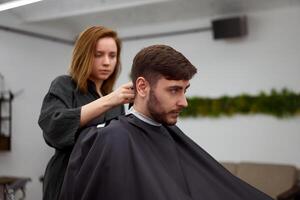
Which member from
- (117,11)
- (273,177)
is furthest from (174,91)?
(117,11)

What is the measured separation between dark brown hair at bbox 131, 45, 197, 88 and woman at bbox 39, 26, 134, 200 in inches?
3.8

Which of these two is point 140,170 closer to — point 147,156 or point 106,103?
point 147,156

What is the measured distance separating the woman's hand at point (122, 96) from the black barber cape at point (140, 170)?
0.24ft

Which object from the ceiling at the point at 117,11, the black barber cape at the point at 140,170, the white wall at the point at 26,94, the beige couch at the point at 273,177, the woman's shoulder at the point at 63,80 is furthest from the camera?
the white wall at the point at 26,94

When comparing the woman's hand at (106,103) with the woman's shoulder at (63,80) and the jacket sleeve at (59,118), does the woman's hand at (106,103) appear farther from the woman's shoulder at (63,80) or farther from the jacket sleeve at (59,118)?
the woman's shoulder at (63,80)

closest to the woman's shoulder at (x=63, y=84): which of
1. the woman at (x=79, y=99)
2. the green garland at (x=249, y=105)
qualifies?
the woman at (x=79, y=99)

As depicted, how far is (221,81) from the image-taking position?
15.1 ft

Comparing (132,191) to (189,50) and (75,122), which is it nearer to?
(75,122)

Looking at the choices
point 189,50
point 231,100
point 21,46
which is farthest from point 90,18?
point 231,100

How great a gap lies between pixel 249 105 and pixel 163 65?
3.43m

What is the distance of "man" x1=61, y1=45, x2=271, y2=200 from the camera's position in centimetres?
113

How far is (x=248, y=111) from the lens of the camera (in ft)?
14.5

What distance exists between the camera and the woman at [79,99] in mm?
Result: 1233

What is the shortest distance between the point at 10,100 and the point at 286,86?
319cm
